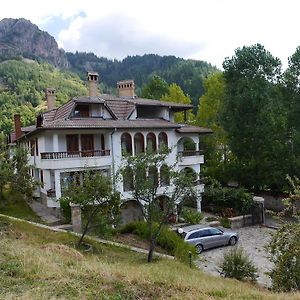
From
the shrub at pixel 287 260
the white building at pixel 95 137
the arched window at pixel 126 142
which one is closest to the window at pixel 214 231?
the white building at pixel 95 137

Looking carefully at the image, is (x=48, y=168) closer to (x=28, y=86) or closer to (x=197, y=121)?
(x=197, y=121)

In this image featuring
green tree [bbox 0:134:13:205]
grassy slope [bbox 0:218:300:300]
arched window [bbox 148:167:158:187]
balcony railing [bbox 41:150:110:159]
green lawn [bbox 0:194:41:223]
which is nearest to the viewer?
grassy slope [bbox 0:218:300:300]

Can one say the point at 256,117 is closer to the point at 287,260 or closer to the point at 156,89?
the point at 156,89

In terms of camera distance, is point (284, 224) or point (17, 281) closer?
point (17, 281)

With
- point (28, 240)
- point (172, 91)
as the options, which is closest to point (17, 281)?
point (28, 240)

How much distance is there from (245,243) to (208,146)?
1657cm

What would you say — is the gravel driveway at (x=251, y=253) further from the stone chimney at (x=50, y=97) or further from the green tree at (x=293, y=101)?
the stone chimney at (x=50, y=97)

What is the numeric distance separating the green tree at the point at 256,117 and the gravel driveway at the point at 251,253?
Result: 6.68 m

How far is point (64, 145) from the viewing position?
86.7ft

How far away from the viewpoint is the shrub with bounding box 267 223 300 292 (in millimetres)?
11578

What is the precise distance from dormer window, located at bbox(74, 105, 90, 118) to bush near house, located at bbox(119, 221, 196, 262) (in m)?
9.42

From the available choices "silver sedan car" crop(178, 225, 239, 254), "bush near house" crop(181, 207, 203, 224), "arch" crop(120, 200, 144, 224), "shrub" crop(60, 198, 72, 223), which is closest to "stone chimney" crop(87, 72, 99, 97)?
"arch" crop(120, 200, 144, 224)

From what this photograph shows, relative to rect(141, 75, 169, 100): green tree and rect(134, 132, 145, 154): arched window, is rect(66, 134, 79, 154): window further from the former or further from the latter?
rect(141, 75, 169, 100): green tree

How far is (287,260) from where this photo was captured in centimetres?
1164
